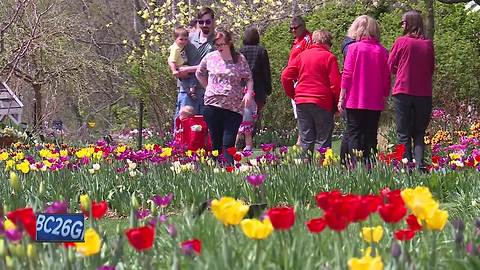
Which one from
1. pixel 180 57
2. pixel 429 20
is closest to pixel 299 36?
pixel 180 57

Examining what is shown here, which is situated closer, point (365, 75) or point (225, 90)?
point (365, 75)

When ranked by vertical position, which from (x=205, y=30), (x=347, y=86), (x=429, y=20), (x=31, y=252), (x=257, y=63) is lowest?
(x=31, y=252)

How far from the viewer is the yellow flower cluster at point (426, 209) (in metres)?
2.46

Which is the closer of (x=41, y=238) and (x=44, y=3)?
(x=41, y=238)

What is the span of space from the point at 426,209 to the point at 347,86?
473 centimetres

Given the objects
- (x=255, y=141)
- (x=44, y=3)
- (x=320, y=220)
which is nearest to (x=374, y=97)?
(x=320, y=220)

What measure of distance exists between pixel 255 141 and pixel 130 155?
7.48m

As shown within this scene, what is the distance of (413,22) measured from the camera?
725 cm

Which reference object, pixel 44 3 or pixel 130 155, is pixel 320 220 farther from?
pixel 44 3

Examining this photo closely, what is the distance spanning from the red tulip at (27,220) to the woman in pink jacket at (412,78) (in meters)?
5.11

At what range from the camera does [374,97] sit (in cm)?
708

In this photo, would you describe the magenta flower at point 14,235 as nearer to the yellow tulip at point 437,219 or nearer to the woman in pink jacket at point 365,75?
the yellow tulip at point 437,219

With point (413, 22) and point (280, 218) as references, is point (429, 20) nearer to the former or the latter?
point (413, 22)

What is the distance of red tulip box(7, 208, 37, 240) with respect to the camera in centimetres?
242
